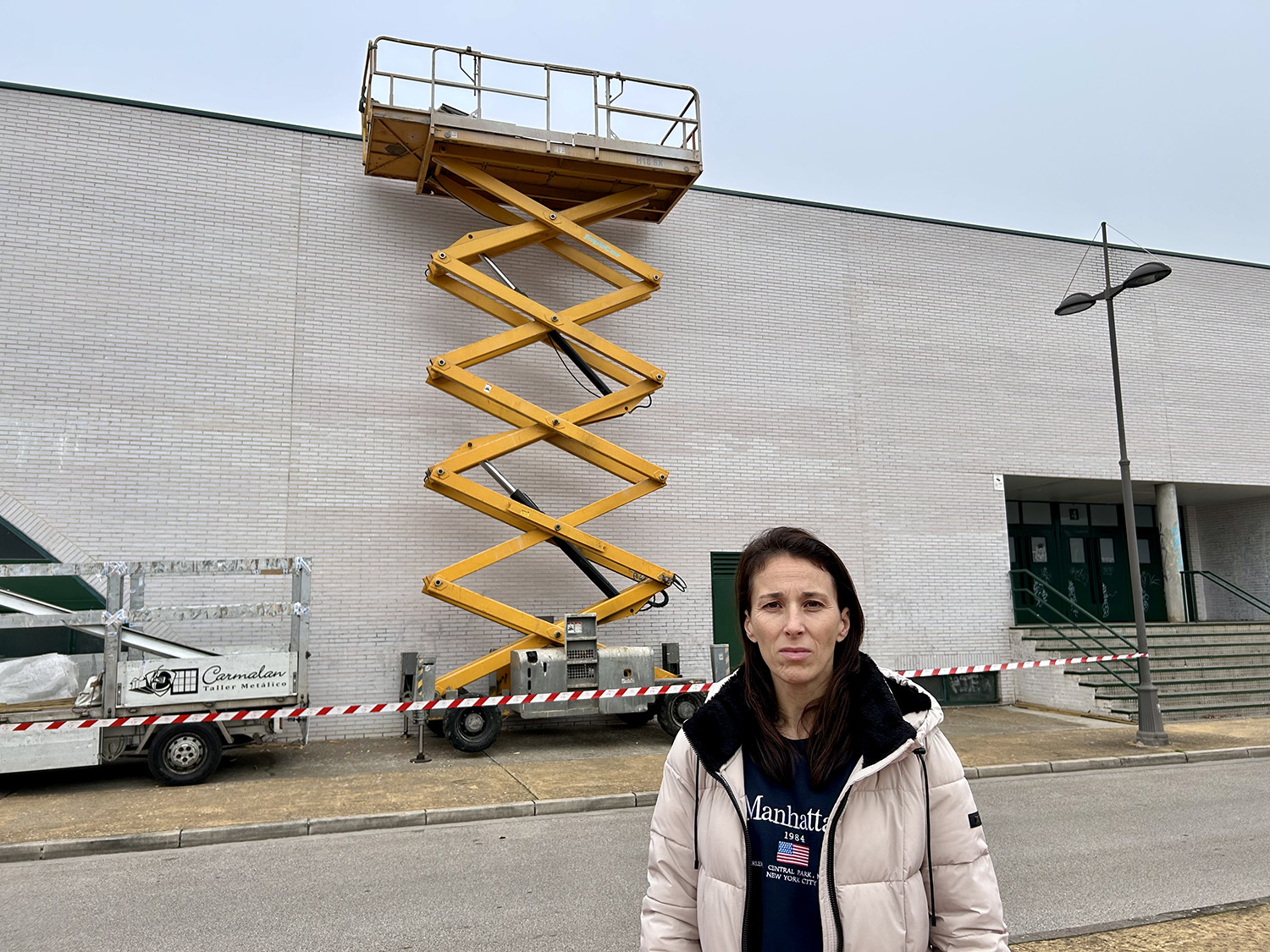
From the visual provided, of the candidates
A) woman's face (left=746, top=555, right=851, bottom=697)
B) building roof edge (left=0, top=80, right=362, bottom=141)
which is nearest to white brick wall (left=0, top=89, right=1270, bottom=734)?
building roof edge (left=0, top=80, right=362, bottom=141)

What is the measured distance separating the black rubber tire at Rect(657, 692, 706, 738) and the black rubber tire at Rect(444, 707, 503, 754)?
2347 mm

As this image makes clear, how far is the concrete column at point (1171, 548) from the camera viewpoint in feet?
61.3

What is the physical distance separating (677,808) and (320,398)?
12299mm

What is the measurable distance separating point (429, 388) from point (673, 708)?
6225 mm

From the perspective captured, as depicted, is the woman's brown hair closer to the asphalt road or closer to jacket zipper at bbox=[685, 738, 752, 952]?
jacket zipper at bbox=[685, 738, 752, 952]

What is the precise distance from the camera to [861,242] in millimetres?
17125

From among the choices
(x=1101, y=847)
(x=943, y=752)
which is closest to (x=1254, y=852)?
(x=1101, y=847)

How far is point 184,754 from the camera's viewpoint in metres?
9.70

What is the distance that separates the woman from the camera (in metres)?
1.97

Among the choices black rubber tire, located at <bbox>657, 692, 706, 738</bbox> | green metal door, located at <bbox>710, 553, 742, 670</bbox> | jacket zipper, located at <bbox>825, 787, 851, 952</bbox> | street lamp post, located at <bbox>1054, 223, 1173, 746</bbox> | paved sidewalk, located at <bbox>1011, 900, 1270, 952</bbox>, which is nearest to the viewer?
jacket zipper, located at <bbox>825, 787, 851, 952</bbox>

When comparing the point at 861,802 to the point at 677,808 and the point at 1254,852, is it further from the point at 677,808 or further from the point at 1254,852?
the point at 1254,852

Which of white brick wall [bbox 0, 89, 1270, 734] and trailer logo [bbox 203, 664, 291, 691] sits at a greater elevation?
white brick wall [bbox 0, 89, 1270, 734]

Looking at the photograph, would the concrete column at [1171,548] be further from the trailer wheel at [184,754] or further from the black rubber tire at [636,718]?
the trailer wheel at [184,754]

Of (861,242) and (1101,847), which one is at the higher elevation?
(861,242)
